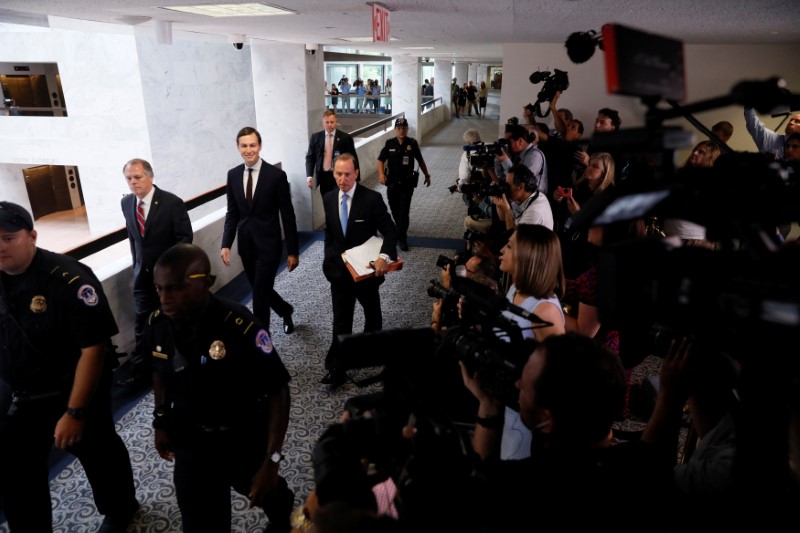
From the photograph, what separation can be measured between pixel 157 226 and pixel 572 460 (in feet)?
10.3

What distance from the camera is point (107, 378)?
224cm

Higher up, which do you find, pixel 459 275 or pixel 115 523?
pixel 459 275

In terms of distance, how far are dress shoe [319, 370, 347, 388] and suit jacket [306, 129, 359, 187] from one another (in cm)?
323

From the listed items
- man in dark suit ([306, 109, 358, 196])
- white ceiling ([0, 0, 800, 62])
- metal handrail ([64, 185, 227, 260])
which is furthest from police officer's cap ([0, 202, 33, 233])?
man in dark suit ([306, 109, 358, 196])

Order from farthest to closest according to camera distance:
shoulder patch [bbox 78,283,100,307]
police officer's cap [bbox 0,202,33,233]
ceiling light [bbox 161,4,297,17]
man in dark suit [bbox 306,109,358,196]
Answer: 1. man in dark suit [bbox 306,109,358,196]
2. ceiling light [bbox 161,4,297,17]
3. shoulder patch [bbox 78,283,100,307]
4. police officer's cap [bbox 0,202,33,233]

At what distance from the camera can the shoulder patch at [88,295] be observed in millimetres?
2016

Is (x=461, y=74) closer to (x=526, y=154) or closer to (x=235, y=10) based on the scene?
(x=526, y=154)

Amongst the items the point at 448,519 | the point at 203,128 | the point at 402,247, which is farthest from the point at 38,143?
the point at 448,519

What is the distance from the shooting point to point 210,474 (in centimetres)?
178

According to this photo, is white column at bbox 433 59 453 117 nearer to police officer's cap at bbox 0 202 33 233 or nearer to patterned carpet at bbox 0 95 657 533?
patterned carpet at bbox 0 95 657 533

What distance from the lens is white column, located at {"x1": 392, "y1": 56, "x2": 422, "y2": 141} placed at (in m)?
14.5

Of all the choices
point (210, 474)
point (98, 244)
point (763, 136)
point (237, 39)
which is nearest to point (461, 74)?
point (237, 39)

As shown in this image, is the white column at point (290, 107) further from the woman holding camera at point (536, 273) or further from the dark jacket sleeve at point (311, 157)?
the woman holding camera at point (536, 273)

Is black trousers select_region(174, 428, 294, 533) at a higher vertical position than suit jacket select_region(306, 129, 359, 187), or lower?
lower
